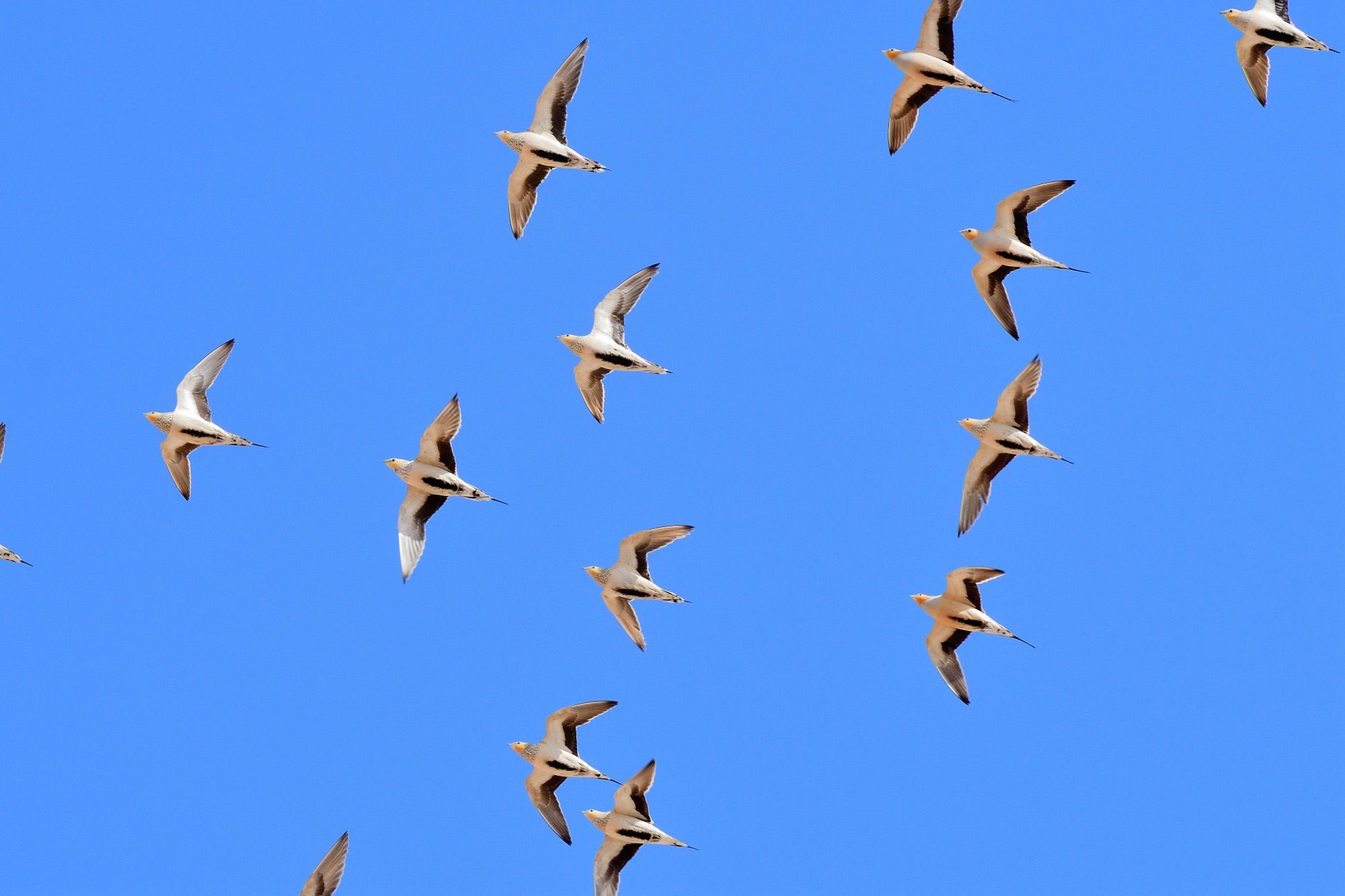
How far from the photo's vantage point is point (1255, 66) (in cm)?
3253

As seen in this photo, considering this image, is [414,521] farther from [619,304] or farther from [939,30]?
[939,30]

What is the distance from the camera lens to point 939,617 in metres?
30.7

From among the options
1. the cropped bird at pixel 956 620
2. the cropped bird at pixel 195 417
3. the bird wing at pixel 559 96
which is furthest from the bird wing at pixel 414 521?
the cropped bird at pixel 956 620

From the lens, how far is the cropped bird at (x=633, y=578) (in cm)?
3014

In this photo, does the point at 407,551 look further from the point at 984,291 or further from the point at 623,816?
the point at 984,291

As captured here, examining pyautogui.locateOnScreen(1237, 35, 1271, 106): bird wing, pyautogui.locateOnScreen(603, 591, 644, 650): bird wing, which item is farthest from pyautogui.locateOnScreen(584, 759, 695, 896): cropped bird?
pyautogui.locateOnScreen(1237, 35, 1271, 106): bird wing

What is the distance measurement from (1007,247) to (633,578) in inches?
407

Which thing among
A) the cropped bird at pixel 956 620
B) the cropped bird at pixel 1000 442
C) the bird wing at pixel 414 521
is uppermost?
the bird wing at pixel 414 521

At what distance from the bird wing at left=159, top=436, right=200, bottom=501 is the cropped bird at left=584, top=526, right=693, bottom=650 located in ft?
30.0

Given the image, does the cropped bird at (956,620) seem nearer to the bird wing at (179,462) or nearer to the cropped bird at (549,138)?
the cropped bird at (549,138)

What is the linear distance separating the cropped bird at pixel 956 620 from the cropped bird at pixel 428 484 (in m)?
9.28

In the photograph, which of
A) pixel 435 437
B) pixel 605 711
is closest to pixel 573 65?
pixel 435 437

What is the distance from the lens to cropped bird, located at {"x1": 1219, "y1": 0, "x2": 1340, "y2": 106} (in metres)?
31.8

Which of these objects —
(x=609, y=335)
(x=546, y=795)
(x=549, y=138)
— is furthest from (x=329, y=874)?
(x=549, y=138)
